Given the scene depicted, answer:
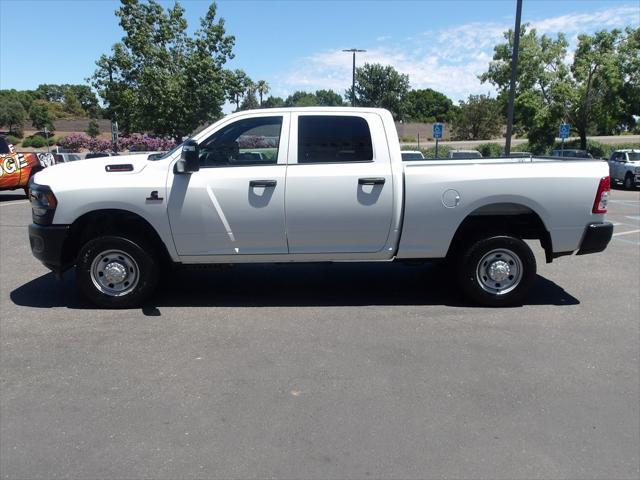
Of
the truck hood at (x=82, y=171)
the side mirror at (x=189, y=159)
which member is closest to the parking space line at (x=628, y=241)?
the side mirror at (x=189, y=159)

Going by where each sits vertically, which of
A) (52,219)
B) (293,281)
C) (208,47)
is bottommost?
(293,281)

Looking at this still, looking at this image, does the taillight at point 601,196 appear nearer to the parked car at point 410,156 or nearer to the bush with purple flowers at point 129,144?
the parked car at point 410,156

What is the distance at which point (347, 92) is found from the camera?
231 ft

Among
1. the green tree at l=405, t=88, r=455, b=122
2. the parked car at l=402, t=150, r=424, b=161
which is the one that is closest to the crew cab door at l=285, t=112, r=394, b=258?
the parked car at l=402, t=150, r=424, b=161

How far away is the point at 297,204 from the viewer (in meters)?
5.83

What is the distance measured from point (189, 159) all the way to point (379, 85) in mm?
74438

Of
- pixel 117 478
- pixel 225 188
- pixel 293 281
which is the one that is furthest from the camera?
pixel 293 281

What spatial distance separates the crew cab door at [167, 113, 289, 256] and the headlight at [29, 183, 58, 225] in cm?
119

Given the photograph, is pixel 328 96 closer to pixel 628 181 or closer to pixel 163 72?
pixel 163 72

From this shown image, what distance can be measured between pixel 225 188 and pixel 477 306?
296 centimetres

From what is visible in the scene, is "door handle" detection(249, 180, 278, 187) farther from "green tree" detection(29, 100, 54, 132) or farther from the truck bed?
"green tree" detection(29, 100, 54, 132)

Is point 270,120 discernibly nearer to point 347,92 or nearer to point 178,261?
point 178,261

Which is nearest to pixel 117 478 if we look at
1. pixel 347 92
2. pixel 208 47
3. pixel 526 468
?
pixel 526 468

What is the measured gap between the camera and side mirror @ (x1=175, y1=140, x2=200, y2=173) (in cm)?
564
